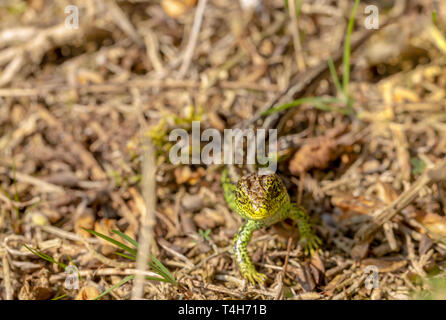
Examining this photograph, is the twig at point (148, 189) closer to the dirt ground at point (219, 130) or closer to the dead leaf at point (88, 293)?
the dirt ground at point (219, 130)

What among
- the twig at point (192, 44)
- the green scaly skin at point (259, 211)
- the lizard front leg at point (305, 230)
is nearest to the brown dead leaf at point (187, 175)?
the green scaly skin at point (259, 211)

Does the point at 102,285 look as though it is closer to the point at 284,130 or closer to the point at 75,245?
the point at 75,245

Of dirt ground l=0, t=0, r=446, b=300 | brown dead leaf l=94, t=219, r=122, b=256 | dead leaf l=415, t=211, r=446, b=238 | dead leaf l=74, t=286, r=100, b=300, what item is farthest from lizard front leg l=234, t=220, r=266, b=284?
dead leaf l=415, t=211, r=446, b=238

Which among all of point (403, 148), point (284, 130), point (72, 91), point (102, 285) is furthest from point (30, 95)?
point (403, 148)

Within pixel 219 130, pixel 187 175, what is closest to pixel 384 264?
Answer: pixel 187 175

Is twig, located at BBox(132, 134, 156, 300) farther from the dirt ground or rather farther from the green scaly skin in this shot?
the green scaly skin

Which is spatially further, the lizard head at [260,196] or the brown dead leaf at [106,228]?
the brown dead leaf at [106,228]
